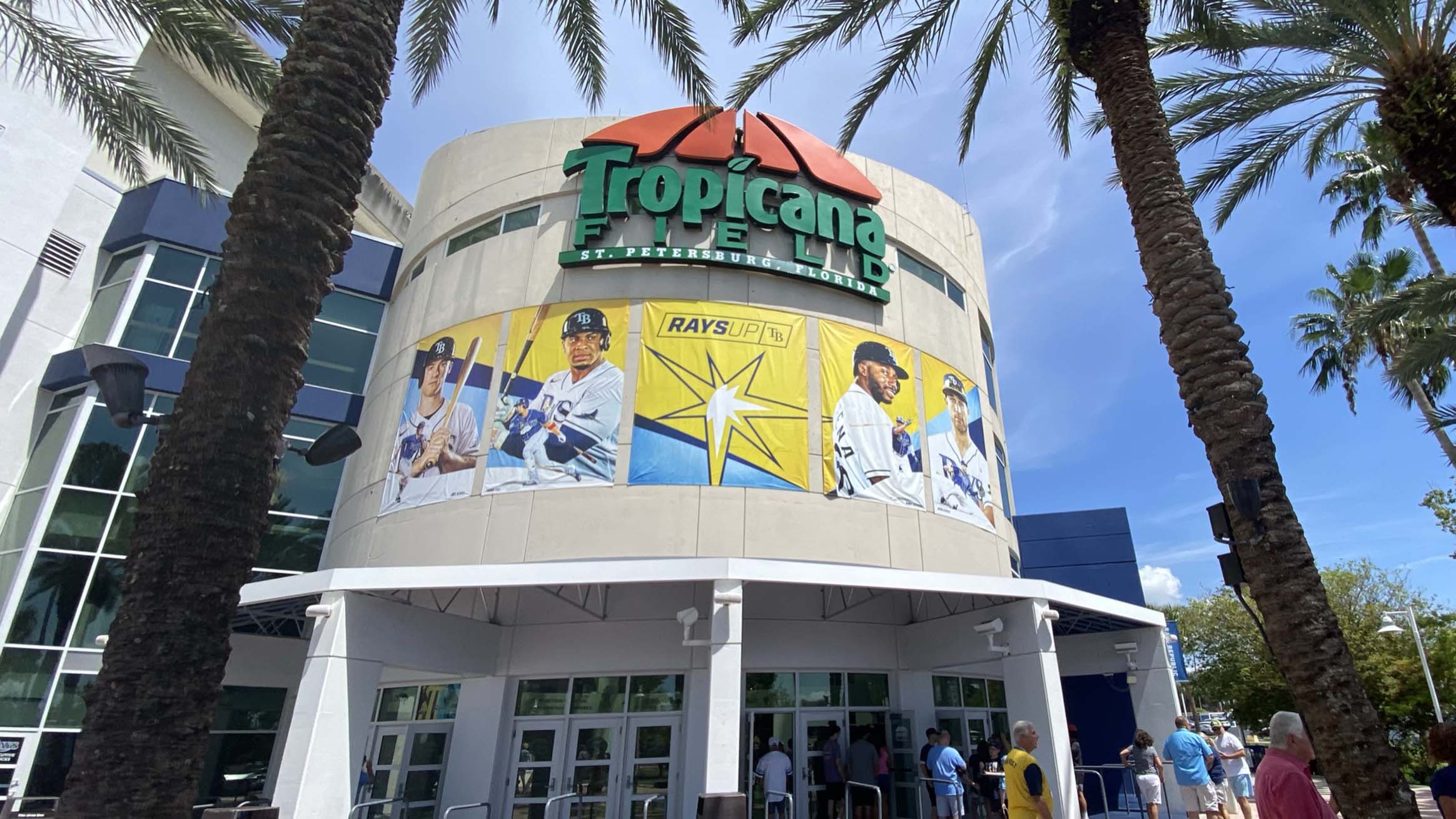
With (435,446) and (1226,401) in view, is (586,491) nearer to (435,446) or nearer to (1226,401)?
(435,446)

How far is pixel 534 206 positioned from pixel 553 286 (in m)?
2.79

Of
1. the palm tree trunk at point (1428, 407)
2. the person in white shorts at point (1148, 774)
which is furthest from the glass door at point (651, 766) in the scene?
the palm tree trunk at point (1428, 407)

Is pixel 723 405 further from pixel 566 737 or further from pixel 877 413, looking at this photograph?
pixel 566 737

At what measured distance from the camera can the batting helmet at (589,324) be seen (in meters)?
16.8

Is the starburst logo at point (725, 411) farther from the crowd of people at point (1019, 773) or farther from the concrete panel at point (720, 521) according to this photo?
the crowd of people at point (1019, 773)

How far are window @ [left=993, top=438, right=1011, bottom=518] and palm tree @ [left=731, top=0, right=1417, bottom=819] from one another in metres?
12.2

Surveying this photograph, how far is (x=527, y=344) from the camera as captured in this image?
55.6 ft

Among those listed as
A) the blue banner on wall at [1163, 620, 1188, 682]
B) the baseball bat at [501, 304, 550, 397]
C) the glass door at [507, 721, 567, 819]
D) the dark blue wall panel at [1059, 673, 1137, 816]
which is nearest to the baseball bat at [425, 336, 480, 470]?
the baseball bat at [501, 304, 550, 397]

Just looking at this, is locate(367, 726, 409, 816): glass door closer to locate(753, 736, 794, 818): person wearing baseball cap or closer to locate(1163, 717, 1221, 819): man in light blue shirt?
locate(753, 736, 794, 818): person wearing baseball cap

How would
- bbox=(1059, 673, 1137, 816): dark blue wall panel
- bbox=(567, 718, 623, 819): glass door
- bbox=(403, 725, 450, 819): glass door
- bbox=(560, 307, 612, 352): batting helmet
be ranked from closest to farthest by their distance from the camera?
bbox=(567, 718, 623, 819): glass door
bbox=(403, 725, 450, 819): glass door
bbox=(560, 307, 612, 352): batting helmet
bbox=(1059, 673, 1137, 816): dark blue wall panel

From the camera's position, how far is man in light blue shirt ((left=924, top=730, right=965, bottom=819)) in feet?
40.6

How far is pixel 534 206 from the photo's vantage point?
19.1m

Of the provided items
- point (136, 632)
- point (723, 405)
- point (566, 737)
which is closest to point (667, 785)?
point (566, 737)

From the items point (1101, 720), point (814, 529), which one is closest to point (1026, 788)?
point (814, 529)
